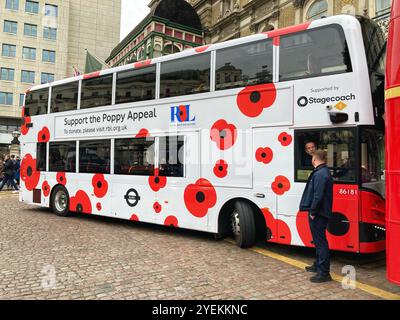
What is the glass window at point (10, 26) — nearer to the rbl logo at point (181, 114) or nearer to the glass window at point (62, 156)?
the glass window at point (62, 156)

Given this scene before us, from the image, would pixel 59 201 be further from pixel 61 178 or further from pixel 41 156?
pixel 41 156

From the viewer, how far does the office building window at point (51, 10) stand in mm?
52000

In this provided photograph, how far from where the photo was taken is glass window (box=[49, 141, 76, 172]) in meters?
10.1

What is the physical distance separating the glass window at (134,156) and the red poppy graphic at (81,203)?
4.87 feet

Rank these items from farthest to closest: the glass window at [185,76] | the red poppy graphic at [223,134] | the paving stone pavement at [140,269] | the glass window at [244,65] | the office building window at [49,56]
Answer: the office building window at [49,56] < the glass window at [185,76] < the red poppy graphic at [223,134] < the glass window at [244,65] < the paving stone pavement at [140,269]

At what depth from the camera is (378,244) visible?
546 centimetres

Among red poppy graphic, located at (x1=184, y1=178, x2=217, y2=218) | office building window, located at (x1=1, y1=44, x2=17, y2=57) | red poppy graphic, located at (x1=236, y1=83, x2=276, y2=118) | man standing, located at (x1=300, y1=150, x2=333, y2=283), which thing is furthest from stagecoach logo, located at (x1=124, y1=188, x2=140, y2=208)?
office building window, located at (x1=1, y1=44, x2=17, y2=57)

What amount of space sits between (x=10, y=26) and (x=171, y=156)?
52.4 m

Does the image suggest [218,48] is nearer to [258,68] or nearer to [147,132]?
[258,68]

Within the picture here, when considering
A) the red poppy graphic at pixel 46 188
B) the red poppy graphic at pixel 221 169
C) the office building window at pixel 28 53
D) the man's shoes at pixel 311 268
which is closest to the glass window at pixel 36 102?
the red poppy graphic at pixel 46 188

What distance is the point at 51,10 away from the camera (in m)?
52.5

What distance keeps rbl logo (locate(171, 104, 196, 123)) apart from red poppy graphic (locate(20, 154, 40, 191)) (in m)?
5.91

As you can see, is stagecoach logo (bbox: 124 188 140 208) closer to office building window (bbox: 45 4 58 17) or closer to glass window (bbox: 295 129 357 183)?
glass window (bbox: 295 129 357 183)

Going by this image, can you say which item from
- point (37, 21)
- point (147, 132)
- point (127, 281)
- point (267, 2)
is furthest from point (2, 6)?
point (127, 281)
